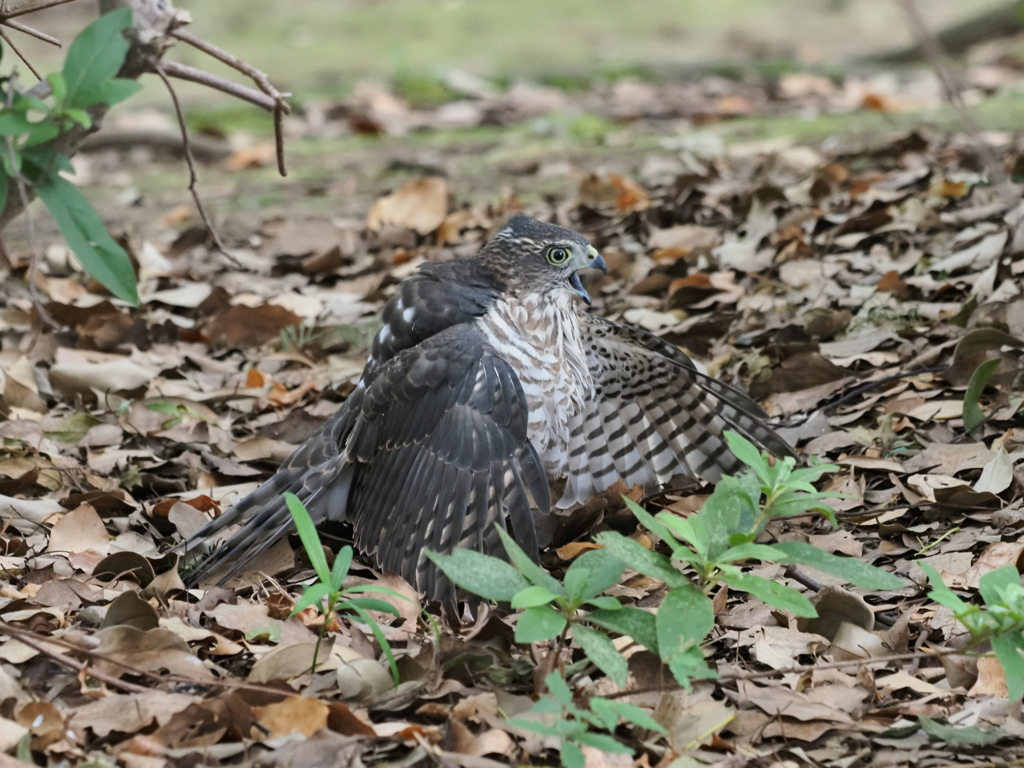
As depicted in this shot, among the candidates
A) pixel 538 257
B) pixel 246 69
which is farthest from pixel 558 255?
pixel 246 69

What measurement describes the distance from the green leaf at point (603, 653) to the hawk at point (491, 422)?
0.68 m

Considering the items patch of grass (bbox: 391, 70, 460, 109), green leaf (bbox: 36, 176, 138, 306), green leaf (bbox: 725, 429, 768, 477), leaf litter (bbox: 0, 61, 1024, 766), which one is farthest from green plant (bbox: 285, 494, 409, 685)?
patch of grass (bbox: 391, 70, 460, 109)

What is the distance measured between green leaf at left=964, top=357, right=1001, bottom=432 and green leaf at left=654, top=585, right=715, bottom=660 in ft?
5.65

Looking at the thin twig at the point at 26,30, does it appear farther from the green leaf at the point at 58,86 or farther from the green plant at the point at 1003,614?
the green plant at the point at 1003,614

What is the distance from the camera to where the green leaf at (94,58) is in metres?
2.25

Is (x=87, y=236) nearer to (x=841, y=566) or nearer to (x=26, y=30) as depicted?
(x=26, y=30)

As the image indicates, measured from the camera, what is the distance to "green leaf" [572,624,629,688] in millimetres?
2326

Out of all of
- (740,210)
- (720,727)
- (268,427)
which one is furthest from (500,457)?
(740,210)

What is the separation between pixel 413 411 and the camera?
345 centimetres

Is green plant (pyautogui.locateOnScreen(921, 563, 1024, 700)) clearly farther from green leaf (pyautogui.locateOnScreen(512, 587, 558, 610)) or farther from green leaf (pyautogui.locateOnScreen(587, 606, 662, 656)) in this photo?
green leaf (pyautogui.locateOnScreen(512, 587, 558, 610))

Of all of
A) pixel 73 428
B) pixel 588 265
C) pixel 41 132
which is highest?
pixel 41 132

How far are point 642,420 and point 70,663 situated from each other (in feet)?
7.34

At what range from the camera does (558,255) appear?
3.96 meters

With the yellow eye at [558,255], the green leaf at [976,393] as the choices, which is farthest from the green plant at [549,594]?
the green leaf at [976,393]
